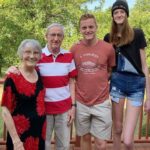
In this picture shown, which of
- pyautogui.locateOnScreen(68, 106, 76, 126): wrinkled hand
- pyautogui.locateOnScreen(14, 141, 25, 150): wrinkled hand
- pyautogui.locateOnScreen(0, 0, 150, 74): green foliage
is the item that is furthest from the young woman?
pyautogui.locateOnScreen(0, 0, 150, 74): green foliage

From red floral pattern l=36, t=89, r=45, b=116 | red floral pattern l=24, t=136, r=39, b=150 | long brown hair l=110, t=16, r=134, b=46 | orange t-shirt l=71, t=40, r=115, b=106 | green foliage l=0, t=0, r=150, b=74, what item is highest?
green foliage l=0, t=0, r=150, b=74

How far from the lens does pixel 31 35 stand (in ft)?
49.5

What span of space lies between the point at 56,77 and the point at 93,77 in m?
0.37

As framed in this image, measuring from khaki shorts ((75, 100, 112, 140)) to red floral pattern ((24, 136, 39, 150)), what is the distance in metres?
0.68

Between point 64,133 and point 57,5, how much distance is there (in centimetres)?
1279

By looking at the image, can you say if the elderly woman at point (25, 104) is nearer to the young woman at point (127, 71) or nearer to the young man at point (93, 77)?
the young man at point (93, 77)

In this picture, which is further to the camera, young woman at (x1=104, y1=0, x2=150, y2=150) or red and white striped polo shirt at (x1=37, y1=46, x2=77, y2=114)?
young woman at (x1=104, y1=0, x2=150, y2=150)

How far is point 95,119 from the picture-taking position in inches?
137

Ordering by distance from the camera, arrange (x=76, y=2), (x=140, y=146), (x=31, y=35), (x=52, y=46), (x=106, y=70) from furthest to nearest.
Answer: (x=76, y=2)
(x=31, y=35)
(x=140, y=146)
(x=106, y=70)
(x=52, y=46)

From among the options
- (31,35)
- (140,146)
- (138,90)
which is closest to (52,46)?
(138,90)

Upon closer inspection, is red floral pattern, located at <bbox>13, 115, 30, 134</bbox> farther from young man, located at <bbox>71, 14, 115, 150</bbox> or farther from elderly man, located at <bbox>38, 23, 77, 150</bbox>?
young man, located at <bbox>71, 14, 115, 150</bbox>

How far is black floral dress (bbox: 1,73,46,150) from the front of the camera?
2734mm

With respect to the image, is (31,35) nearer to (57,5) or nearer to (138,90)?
(57,5)

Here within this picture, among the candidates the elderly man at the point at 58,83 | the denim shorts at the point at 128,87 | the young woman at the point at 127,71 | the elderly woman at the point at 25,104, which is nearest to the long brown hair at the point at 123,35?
the young woman at the point at 127,71
